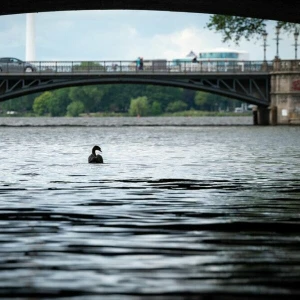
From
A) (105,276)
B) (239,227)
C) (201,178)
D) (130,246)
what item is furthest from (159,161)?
(105,276)

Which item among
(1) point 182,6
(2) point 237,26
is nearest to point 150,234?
(1) point 182,6

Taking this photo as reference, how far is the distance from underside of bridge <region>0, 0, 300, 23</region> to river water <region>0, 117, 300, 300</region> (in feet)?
17.7

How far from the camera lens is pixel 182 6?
34.5m

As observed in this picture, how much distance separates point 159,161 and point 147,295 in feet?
82.1

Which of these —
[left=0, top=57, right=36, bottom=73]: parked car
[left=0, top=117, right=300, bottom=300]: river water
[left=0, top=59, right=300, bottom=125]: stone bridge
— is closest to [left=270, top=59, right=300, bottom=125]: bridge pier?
[left=0, top=59, right=300, bottom=125]: stone bridge

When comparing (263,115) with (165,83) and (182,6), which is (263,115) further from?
(182,6)

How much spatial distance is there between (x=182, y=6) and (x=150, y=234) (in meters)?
20.5

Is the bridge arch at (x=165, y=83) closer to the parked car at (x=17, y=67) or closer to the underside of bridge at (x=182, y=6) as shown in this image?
the parked car at (x=17, y=67)

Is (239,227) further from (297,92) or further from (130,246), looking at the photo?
(297,92)

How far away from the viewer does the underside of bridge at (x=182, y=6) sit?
106 feet

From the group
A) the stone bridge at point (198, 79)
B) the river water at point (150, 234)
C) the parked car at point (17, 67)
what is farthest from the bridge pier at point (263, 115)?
the river water at point (150, 234)

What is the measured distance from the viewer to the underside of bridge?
1270 inches

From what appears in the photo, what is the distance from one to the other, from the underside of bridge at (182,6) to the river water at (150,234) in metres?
5.40

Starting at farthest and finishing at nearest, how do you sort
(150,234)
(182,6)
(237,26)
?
(237,26)
(182,6)
(150,234)
